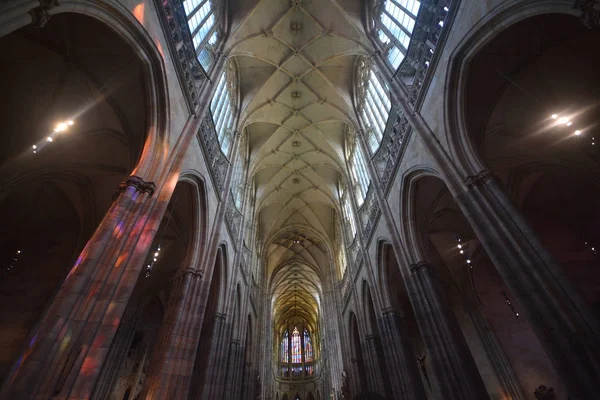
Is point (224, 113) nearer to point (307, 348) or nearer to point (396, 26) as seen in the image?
point (396, 26)

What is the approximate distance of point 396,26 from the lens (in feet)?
36.6

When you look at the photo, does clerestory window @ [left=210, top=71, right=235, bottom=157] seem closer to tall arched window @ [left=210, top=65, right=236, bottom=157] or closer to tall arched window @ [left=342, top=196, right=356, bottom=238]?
tall arched window @ [left=210, top=65, right=236, bottom=157]

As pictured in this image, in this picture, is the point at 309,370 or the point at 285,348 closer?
the point at 309,370

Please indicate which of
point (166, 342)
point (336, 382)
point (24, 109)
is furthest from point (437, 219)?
point (336, 382)

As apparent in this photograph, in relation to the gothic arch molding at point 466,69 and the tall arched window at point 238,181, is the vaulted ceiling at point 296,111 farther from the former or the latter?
the gothic arch molding at point 466,69

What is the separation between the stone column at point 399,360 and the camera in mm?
10160

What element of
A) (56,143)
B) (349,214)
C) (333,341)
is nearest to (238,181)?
(349,214)

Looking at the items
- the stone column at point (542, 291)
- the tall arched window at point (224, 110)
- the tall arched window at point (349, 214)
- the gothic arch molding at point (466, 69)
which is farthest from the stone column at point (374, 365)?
the tall arched window at point (224, 110)

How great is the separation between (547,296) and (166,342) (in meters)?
8.37

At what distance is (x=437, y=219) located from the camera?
13.0m

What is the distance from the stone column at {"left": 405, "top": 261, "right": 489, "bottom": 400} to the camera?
7070mm

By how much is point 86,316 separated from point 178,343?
406 centimetres

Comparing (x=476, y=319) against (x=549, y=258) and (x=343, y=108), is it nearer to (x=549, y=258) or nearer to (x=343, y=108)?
(x=549, y=258)

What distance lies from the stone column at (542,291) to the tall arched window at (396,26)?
261 inches
